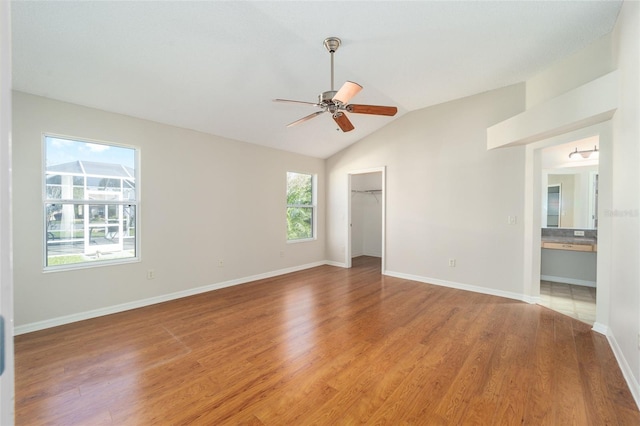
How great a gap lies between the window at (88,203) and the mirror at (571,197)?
265 inches

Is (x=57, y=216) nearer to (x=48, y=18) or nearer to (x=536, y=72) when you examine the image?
(x=48, y=18)

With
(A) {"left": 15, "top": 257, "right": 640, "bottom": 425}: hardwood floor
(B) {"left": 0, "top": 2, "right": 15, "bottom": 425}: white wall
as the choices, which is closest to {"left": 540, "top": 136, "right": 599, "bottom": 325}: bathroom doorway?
(A) {"left": 15, "top": 257, "right": 640, "bottom": 425}: hardwood floor

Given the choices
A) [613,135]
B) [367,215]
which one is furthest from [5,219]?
[367,215]

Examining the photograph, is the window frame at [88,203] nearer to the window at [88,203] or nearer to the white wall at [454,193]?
the window at [88,203]

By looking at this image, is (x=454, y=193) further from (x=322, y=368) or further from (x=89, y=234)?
(x=89, y=234)

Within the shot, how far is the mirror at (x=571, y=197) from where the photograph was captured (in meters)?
4.53

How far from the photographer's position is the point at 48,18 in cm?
214

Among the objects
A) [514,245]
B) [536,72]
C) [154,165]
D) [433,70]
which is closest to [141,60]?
[154,165]

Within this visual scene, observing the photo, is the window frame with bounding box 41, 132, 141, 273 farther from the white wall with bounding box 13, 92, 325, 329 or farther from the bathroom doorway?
the bathroom doorway

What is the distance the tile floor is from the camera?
3.41 meters

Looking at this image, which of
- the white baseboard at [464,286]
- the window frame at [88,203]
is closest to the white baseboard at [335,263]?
the white baseboard at [464,286]

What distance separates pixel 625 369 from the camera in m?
2.19

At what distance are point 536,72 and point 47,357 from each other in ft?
20.3

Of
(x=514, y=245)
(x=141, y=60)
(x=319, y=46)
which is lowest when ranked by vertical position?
(x=514, y=245)
